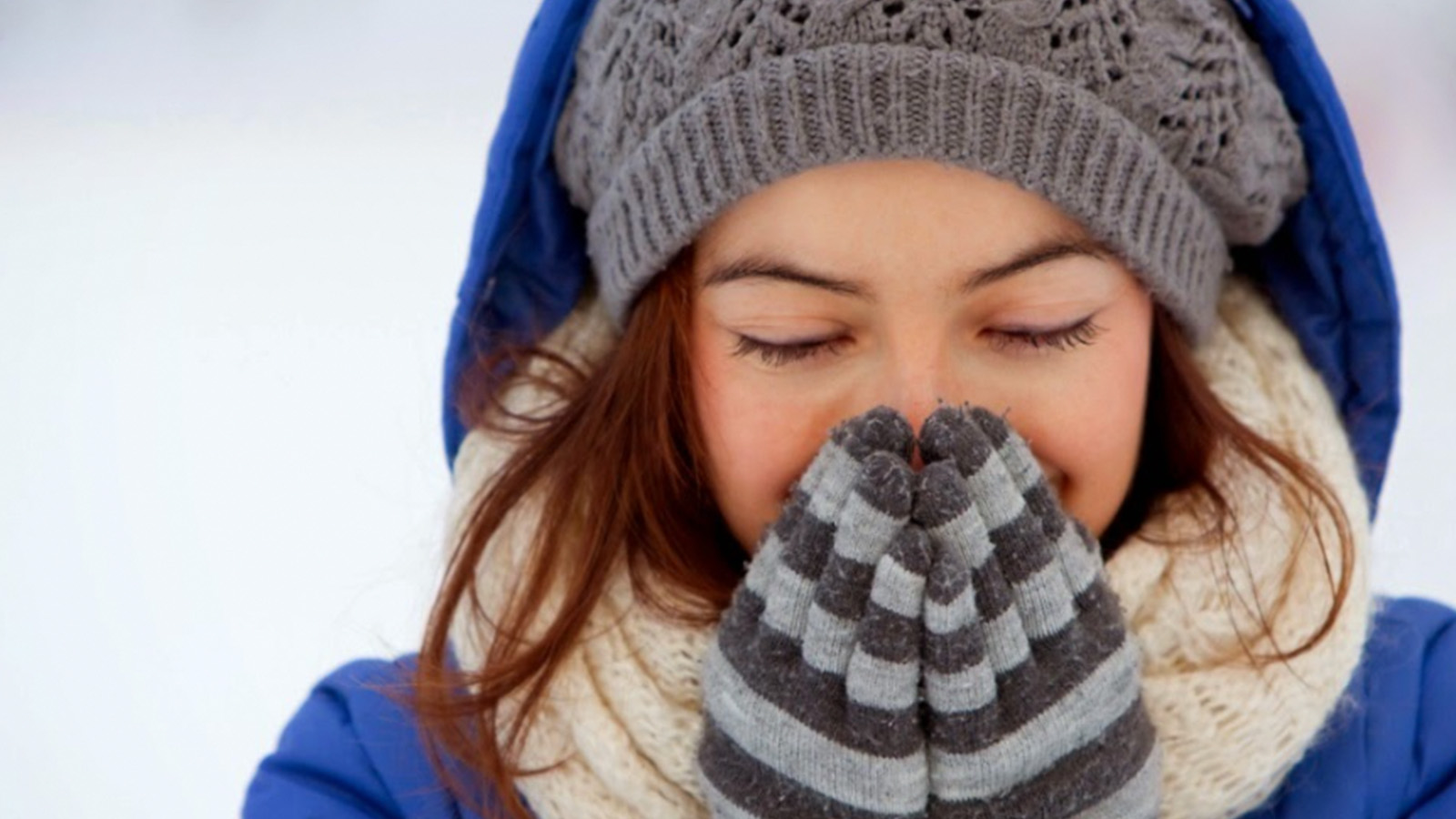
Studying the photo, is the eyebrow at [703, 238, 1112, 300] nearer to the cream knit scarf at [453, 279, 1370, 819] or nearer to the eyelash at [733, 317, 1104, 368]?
the eyelash at [733, 317, 1104, 368]

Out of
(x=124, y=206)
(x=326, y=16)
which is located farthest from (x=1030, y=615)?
(x=326, y=16)

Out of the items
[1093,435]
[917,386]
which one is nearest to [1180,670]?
[1093,435]

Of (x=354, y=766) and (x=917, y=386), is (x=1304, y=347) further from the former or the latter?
(x=354, y=766)

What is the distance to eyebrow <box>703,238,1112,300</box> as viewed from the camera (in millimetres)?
1182

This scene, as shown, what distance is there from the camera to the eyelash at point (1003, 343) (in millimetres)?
1228

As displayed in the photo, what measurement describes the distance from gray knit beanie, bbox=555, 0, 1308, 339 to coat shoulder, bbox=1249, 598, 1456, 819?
1.13 feet

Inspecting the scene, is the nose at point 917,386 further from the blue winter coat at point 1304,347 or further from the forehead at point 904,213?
the blue winter coat at point 1304,347

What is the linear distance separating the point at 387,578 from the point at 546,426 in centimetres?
72

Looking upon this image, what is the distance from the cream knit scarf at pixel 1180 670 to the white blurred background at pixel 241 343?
27 centimetres

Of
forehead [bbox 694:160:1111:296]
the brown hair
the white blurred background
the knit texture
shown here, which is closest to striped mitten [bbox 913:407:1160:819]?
the knit texture

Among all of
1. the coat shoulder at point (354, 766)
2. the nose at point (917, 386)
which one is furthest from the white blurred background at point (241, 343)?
the nose at point (917, 386)

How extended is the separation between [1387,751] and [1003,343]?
0.47m

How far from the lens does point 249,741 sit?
1.95 m

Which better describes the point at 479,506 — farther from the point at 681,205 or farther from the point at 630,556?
the point at 681,205
